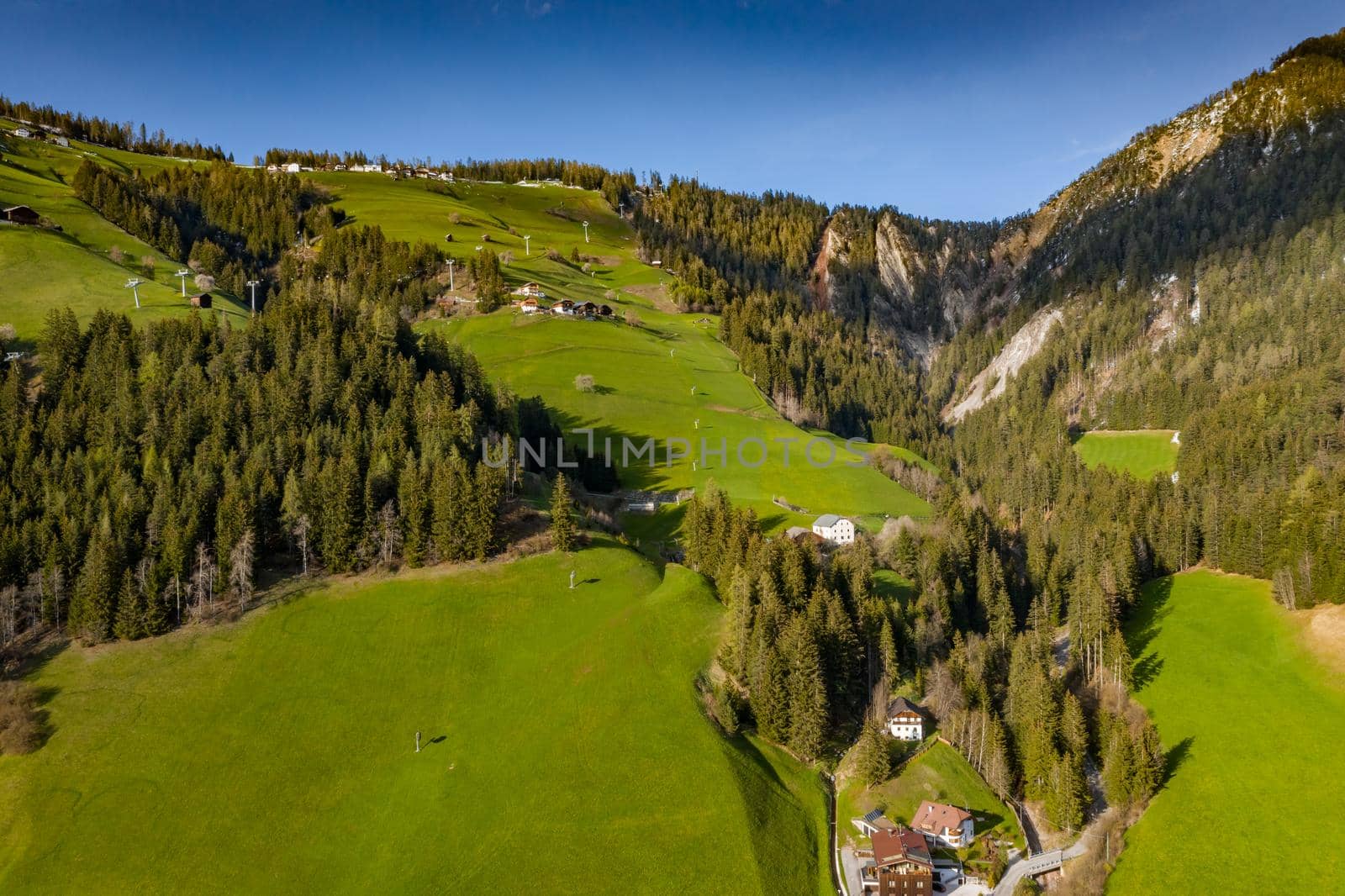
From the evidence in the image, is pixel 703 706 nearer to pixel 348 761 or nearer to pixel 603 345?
pixel 348 761

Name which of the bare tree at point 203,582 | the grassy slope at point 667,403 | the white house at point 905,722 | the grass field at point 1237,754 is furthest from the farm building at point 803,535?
the bare tree at point 203,582

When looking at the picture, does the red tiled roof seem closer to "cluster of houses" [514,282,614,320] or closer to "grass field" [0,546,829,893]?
"grass field" [0,546,829,893]

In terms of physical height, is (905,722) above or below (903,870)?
above

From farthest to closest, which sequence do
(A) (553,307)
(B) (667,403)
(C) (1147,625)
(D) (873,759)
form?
(A) (553,307)
(B) (667,403)
(C) (1147,625)
(D) (873,759)

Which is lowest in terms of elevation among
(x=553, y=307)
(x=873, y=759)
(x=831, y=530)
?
(x=873, y=759)

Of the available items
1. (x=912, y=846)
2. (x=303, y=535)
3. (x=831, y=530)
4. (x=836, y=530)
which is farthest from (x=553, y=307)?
(x=912, y=846)

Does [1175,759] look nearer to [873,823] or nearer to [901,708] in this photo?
[901,708]

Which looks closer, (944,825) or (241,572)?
(944,825)
